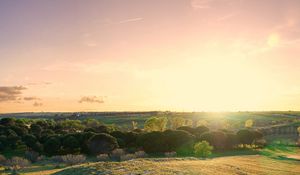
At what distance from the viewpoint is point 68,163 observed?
6291 centimetres

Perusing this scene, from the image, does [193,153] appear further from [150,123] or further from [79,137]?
[150,123]

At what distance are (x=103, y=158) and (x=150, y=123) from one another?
35119mm

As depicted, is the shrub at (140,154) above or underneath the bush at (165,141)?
underneath

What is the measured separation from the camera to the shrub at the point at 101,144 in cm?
7481

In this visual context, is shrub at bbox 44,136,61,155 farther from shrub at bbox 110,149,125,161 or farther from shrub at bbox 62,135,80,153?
shrub at bbox 110,149,125,161

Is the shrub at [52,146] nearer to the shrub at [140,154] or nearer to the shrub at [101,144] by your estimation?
the shrub at [101,144]

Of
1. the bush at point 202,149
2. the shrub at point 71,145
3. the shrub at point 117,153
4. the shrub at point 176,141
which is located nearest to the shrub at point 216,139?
the shrub at point 176,141

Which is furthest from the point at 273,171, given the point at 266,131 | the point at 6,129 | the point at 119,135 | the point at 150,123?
the point at 266,131

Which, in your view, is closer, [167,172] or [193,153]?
[167,172]

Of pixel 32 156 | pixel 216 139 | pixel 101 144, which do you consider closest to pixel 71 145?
pixel 101 144

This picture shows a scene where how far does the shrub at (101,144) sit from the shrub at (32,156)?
34.5 ft

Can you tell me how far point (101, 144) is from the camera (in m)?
75.1

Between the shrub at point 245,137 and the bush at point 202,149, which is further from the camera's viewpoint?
the shrub at point 245,137

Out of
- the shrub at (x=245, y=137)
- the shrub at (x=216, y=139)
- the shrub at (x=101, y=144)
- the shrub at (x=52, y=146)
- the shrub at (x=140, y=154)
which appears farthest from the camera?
the shrub at (x=245, y=137)
